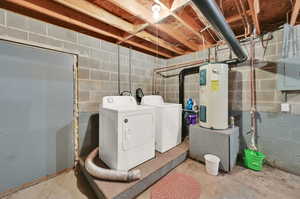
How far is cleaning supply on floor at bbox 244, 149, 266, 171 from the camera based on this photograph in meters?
1.93

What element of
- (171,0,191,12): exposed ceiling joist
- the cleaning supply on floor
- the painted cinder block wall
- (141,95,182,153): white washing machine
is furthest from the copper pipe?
(171,0,191,12): exposed ceiling joist

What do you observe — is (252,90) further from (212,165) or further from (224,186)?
(224,186)

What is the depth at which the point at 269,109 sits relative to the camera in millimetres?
2062

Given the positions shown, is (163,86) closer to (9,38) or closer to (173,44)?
(173,44)

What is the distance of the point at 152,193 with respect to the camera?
59.7 inches

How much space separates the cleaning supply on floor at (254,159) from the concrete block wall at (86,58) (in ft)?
8.14

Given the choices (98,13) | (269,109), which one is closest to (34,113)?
(98,13)

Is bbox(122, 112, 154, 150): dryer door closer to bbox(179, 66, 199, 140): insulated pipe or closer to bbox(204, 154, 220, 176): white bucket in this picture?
bbox(204, 154, 220, 176): white bucket

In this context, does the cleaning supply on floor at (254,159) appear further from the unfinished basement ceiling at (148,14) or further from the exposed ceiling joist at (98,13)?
the exposed ceiling joist at (98,13)

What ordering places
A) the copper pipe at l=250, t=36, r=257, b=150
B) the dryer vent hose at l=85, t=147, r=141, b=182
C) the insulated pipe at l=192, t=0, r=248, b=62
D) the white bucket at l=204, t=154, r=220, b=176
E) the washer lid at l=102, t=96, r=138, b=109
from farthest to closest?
the copper pipe at l=250, t=36, r=257, b=150 → the washer lid at l=102, t=96, r=138, b=109 → the white bucket at l=204, t=154, r=220, b=176 → the dryer vent hose at l=85, t=147, r=141, b=182 → the insulated pipe at l=192, t=0, r=248, b=62

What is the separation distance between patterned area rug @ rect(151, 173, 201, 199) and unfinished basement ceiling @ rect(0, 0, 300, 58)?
216cm

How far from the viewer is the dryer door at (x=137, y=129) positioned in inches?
63.8

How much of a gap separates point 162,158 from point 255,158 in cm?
144

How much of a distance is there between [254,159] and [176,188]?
136cm
